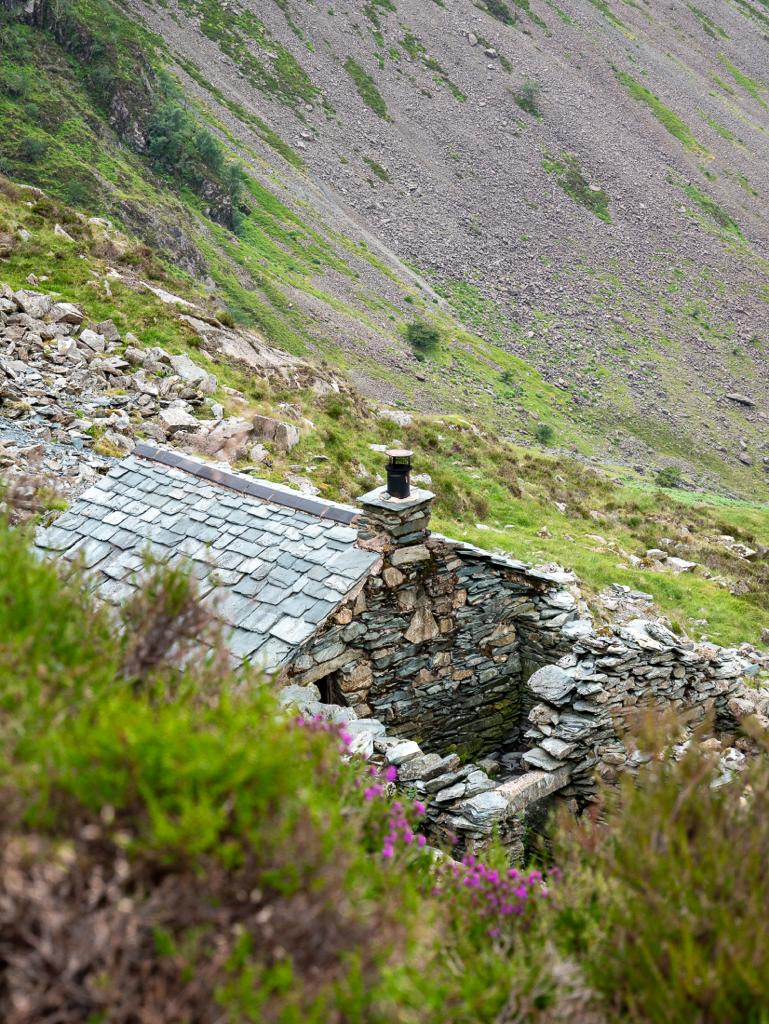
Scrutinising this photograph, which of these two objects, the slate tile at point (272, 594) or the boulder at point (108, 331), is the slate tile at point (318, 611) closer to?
the slate tile at point (272, 594)

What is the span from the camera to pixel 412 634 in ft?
30.8

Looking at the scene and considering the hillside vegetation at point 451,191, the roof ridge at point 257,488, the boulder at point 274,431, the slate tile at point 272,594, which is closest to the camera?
the slate tile at point 272,594

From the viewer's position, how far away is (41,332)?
63.9 feet

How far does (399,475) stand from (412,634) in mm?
1864

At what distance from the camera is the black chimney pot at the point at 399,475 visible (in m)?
8.83

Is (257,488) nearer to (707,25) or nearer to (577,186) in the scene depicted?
(577,186)

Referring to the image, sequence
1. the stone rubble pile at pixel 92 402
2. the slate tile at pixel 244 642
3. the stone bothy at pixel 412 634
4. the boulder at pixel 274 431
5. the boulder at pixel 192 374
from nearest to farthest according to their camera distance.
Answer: the slate tile at pixel 244 642 < the stone bothy at pixel 412 634 < the stone rubble pile at pixel 92 402 < the boulder at pixel 274 431 < the boulder at pixel 192 374

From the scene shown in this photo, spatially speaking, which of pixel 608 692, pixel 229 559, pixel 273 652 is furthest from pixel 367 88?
pixel 273 652

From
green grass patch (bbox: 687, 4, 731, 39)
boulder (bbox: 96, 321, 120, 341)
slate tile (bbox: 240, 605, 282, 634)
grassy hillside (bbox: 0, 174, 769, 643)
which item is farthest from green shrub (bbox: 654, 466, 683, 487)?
green grass patch (bbox: 687, 4, 731, 39)

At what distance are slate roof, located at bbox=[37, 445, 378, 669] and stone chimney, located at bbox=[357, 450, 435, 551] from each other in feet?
0.74

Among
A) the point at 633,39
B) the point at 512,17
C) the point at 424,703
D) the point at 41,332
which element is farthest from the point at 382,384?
the point at 633,39

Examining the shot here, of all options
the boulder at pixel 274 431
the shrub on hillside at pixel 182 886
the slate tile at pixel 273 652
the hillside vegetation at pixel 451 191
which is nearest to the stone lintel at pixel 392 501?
the slate tile at pixel 273 652

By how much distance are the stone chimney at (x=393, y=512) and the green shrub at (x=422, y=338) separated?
35.7 metres

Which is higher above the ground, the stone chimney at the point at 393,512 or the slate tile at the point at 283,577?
the stone chimney at the point at 393,512
